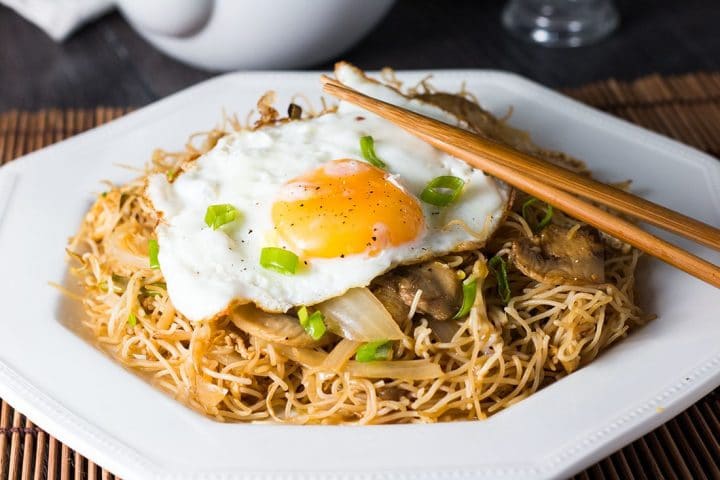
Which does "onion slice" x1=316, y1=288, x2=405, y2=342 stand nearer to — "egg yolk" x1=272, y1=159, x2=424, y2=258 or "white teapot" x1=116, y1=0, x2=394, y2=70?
"egg yolk" x1=272, y1=159, x2=424, y2=258

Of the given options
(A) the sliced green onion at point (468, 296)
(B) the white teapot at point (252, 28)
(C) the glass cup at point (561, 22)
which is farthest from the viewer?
(C) the glass cup at point (561, 22)

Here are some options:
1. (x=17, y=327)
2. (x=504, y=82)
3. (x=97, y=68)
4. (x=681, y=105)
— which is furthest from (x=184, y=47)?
(x=681, y=105)

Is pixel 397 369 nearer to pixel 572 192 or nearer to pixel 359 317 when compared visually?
pixel 359 317

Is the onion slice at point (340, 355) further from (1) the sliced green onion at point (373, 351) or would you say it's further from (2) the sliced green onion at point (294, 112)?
(2) the sliced green onion at point (294, 112)

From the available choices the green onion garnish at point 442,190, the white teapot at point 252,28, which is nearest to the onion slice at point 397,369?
the green onion garnish at point 442,190

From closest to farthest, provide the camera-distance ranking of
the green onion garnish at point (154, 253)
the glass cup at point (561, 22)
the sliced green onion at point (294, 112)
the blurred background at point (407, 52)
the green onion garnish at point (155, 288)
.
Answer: the green onion garnish at point (154, 253) < the green onion garnish at point (155, 288) < the sliced green onion at point (294, 112) < the blurred background at point (407, 52) < the glass cup at point (561, 22)

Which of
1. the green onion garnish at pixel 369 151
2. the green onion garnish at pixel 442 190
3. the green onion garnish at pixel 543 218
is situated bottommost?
the green onion garnish at pixel 543 218
